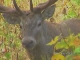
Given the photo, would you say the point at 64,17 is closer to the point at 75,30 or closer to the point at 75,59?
the point at 75,30

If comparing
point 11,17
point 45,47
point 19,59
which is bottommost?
point 19,59

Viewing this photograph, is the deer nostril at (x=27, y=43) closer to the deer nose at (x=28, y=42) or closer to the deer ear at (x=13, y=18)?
→ the deer nose at (x=28, y=42)

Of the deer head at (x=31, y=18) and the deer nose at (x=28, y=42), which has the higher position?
the deer head at (x=31, y=18)

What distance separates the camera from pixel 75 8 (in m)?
7.72

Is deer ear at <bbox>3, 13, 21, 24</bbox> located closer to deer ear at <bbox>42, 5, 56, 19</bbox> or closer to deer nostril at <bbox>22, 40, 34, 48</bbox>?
deer ear at <bbox>42, 5, 56, 19</bbox>

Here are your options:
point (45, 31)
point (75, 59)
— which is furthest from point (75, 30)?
point (75, 59)

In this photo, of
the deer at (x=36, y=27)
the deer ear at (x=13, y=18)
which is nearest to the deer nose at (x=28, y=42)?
the deer at (x=36, y=27)

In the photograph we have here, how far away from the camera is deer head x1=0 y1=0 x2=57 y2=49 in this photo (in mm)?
6242

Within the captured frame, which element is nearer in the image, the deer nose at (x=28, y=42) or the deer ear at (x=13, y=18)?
the deer nose at (x=28, y=42)

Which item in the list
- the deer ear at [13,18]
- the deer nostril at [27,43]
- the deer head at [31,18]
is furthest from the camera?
the deer ear at [13,18]

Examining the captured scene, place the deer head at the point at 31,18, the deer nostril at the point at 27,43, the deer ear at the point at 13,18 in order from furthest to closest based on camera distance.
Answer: the deer ear at the point at 13,18, the deer head at the point at 31,18, the deer nostril at the point at 27,43

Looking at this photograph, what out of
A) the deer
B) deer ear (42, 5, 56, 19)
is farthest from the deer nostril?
deer ear (42, 5, 56, 19)

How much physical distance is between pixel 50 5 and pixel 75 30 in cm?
117

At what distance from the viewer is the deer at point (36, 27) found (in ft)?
20.7
